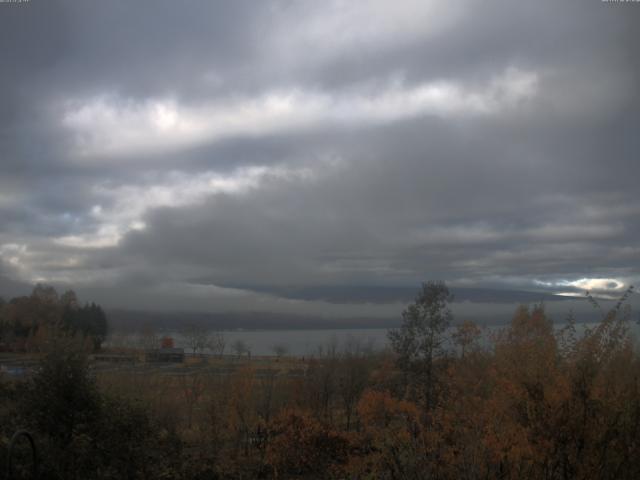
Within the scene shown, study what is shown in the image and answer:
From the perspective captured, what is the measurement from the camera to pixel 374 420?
25875 mm

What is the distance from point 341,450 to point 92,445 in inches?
394

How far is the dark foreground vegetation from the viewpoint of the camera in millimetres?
9406

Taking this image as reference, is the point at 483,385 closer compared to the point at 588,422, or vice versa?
the point at 588,422

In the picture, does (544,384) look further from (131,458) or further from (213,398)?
(213,398)

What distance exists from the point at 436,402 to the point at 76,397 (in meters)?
18.5

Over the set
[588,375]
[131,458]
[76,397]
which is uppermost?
[588,375]

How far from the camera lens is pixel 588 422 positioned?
9.55 m

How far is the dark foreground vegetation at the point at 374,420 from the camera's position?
370 inches

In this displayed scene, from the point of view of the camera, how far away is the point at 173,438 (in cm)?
1897

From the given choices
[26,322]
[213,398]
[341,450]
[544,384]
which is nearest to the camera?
[544,384]

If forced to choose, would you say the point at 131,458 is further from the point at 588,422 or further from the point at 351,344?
the point at 351,344

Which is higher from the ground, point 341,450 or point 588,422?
point 588,422

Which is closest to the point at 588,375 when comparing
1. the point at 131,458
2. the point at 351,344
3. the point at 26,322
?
the point at 131,458

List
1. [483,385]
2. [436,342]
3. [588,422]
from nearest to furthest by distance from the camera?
1. [588,422]
2. [483,385]
3. [436,342]
